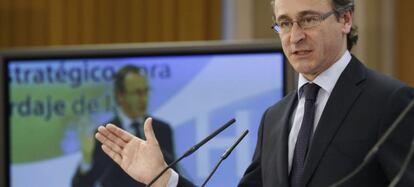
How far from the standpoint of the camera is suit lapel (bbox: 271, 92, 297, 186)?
7.82 feet

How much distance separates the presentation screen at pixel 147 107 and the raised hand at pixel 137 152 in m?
1.50

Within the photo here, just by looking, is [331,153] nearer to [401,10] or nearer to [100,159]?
[100,159]

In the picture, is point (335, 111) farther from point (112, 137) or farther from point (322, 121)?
point (112, 137)

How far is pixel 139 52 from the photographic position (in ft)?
13.6

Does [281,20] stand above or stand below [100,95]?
above

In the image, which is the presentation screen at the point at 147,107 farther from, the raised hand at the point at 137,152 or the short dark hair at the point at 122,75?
the raised hand at the point at 137,152

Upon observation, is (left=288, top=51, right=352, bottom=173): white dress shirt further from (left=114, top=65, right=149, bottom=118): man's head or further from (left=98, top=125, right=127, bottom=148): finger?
(left=114, top=65, right=149, bottom=118): man's head

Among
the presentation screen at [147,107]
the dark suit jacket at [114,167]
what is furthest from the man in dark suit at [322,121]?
the dark suit jacket at [114,167]

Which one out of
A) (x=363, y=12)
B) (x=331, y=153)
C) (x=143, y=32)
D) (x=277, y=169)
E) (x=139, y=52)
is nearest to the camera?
(x=331, y=153)

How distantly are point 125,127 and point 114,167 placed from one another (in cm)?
19

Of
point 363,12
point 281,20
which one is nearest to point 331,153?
point 281,20

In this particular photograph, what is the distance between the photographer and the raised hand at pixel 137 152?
8.36 feet

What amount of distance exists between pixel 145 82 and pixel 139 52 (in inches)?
5.9

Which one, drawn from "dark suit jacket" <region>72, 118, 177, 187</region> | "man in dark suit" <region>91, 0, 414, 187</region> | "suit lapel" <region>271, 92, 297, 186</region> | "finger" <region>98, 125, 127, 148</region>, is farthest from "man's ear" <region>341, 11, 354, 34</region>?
"dark suit jacket" <region>72, 118, 177, 187</region>
